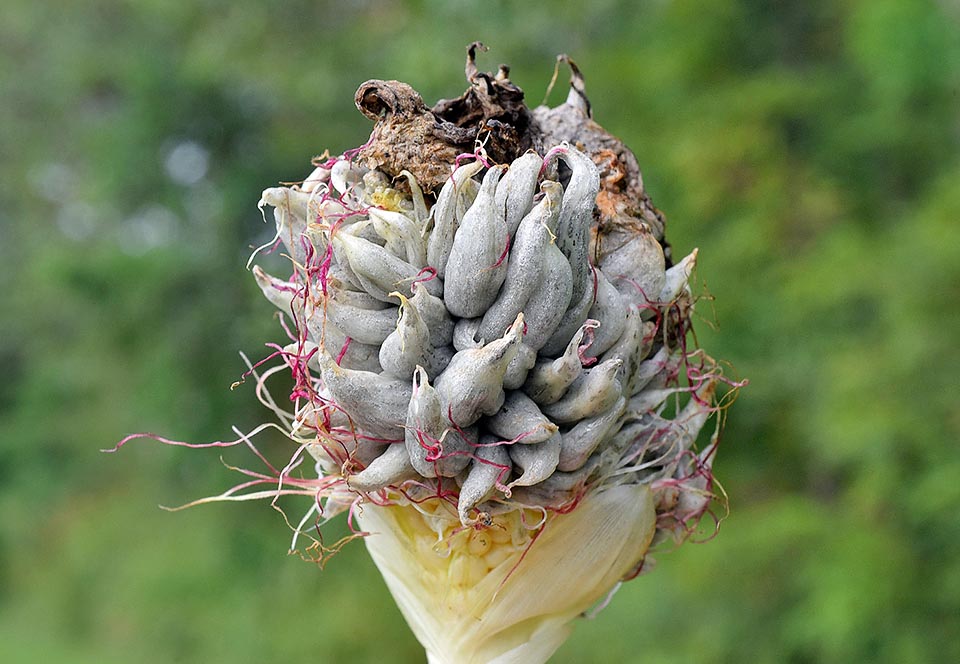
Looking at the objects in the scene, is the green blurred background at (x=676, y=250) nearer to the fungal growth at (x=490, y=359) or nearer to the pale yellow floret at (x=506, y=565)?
the fungal growth at (x=490, y=359)

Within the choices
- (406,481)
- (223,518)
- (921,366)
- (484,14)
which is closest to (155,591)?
(223,518)

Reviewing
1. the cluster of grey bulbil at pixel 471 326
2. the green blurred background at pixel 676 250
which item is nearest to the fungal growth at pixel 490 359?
the cluster of grey bulbil at pixel 471 326

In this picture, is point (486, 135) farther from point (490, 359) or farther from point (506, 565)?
point (506, 565)

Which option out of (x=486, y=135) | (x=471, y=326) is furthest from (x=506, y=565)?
(x=486, y=135)

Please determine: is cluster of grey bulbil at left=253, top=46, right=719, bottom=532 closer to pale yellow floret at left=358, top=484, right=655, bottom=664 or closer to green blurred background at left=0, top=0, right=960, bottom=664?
pale yellow floret at left=358, top=484, right=655, bottom=664

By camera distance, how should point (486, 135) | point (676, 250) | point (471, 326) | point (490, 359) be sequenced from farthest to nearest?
point (676, 250), point (486, 135), point (471, 326), point (490, 359)

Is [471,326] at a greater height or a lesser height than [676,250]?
greater
